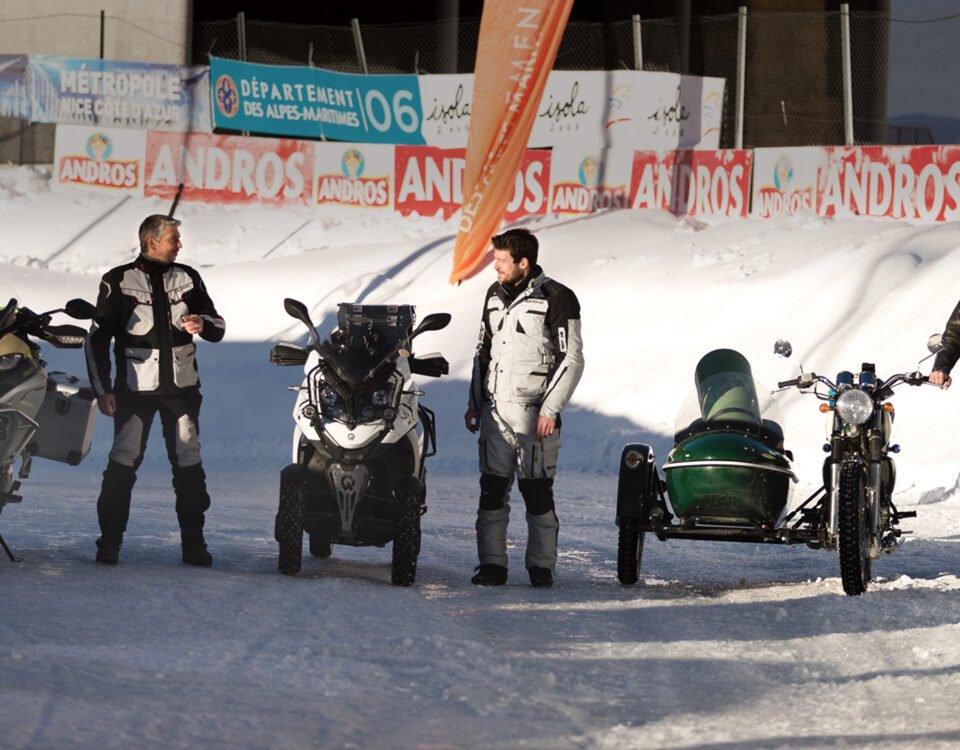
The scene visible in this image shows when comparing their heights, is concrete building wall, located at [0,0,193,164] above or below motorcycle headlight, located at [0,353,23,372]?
above

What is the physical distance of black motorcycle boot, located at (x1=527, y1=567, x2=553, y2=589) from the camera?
808 centimetres

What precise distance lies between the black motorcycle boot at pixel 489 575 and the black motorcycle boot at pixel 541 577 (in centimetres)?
14

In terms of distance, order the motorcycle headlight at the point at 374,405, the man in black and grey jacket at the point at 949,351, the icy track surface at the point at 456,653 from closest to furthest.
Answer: the icy track surface at the point at 456,653, the motorcycle headlight at the point at 374,405, the man in black and grey jacket at the point at 949,351

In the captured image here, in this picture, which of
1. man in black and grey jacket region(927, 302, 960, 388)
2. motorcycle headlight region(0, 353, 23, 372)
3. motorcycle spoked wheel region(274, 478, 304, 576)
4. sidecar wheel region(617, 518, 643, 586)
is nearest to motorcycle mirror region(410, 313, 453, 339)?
motorcycle spoked wheel region(274, 478, 304, 576)

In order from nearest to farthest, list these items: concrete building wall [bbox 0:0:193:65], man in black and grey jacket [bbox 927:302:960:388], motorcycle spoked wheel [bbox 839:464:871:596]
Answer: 1. motorcycle spoked wheel [bbox 839:464:871:596]
2. man in black and grey jacket [bbox 927:302:960:388]
3. concrete building wall [bbox 0:0:193:65]

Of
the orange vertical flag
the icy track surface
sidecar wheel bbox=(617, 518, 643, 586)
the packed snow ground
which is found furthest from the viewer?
the orange vertical flag

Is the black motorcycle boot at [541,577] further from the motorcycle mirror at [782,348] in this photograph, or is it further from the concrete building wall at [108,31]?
the concrete building wall at [108,31]

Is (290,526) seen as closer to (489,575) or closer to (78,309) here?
(489,575)

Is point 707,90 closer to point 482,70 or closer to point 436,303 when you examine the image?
point 482,70

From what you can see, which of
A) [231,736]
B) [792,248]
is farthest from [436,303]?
[231,736]

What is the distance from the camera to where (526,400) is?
8133mm

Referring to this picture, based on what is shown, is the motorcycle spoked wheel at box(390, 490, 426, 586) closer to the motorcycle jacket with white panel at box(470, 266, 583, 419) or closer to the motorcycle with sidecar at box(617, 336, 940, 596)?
the motorcycle jacket with white panel at box(470, 266, 583, 419)

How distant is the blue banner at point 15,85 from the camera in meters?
22.6

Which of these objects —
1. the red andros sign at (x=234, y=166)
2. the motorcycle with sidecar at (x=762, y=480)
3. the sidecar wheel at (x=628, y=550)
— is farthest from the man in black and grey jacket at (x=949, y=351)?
the red andros sign at (x=234, y=166)
